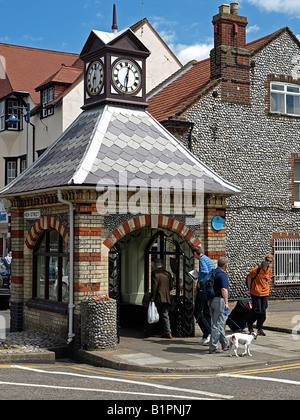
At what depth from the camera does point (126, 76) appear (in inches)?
583

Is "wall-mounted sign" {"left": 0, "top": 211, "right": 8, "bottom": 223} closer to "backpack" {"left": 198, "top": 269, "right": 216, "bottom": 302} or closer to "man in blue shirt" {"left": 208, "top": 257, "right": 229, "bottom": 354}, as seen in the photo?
"backpack" {"left": 198, "top": 269, "right": 216, "bottom": 302}

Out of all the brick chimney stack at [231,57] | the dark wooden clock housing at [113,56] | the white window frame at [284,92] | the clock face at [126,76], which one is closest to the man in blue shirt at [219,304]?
the dark wooden clock housing at [113,56]

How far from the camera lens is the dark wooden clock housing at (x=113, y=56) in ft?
47.9

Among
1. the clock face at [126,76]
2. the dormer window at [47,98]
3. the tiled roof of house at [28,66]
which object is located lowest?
the clock face at [126,76]

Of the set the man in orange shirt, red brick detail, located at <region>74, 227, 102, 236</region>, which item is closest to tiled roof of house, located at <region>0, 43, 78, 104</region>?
red brick detail, located at <region>74, 227, 102, 236</region>

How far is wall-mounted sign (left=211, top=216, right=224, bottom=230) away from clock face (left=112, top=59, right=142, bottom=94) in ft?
12.4

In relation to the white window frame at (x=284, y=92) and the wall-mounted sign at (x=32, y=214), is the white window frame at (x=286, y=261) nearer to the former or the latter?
the white window frame at (x=284, y=92)

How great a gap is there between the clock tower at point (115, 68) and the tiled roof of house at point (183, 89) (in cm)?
621

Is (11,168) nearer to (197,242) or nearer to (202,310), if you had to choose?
(197,242)

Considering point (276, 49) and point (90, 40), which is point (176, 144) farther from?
point (276, 49)

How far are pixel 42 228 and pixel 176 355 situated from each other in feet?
15.5

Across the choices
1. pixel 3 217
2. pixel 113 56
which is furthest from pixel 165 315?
pixel 3 217

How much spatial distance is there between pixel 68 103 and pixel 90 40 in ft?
46.6
